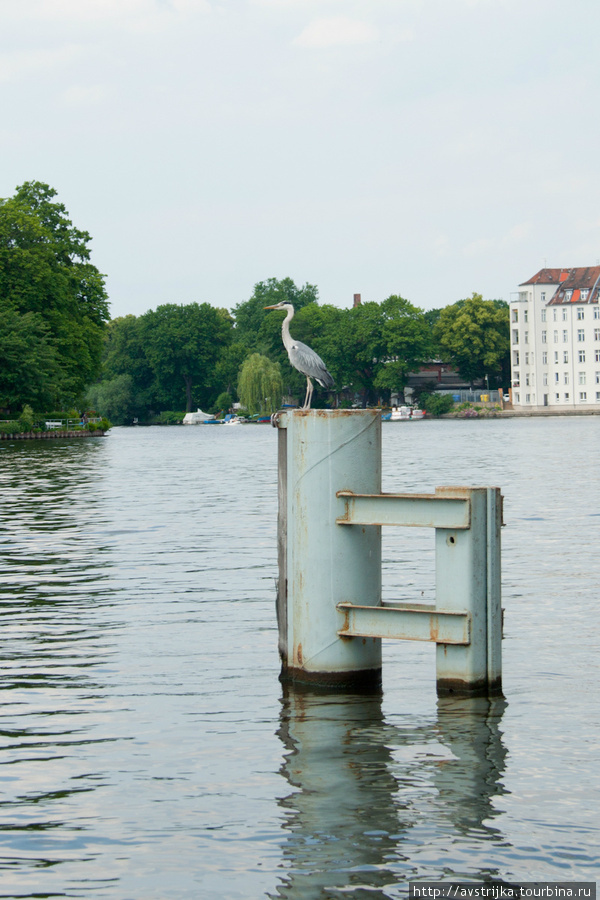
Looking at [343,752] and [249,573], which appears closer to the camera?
[343,752]

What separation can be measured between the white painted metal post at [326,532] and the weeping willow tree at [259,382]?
12814 centimetres

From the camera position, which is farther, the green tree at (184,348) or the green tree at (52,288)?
the green tree at (184,348)

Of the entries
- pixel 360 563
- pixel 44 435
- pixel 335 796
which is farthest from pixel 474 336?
pixel 335 796

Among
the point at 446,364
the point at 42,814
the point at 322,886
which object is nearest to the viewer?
the point at 322,886

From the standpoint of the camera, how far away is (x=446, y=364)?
7224 inches

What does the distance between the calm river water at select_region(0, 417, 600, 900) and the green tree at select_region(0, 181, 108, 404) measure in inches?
2710

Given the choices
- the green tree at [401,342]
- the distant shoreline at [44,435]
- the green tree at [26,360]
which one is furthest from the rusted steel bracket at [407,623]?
the green tree at [401,342]

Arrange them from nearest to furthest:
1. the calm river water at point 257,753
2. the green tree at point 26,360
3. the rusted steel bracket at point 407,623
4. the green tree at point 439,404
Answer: the calm river water at point 257,753
the rusted steel bracket at point 407,623
the green tree at point 26,360
the green tree at point 439,404

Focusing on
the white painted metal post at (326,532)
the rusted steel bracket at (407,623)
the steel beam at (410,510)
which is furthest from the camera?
the white painted metal post at (326,532)

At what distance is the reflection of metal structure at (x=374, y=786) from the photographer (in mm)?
5934

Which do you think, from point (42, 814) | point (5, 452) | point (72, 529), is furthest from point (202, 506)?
point (5, 452)

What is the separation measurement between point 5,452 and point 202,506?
123ft

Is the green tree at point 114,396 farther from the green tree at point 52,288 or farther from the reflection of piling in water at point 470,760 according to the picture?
the reflection of piling in water at point 470,760

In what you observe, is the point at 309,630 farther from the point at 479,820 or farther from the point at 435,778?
the point at 479,820
